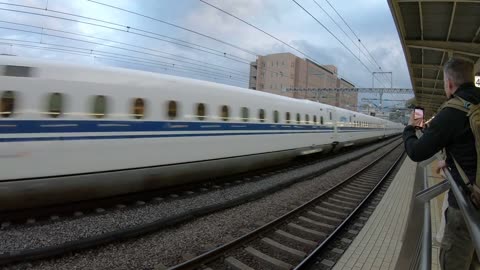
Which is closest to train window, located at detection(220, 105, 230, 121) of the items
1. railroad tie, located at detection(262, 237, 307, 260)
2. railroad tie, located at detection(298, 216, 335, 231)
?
railroad tie, located at detection(298, 216, 335, 231)

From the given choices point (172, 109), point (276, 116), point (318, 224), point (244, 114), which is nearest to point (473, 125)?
point (318, 224)

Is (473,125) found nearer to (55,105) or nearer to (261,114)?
(55,105)

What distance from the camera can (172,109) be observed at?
30.5 feet

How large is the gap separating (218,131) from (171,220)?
4.16 meters

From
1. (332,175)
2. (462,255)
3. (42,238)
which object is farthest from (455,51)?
(42,238)

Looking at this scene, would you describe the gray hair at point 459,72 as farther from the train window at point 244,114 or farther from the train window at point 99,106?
the train window at point 244,114

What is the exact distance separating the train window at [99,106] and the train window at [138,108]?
699 millimetres

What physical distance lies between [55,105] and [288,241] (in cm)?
505

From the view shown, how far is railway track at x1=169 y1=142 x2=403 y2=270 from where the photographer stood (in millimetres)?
5531

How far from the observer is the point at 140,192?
29.9 ft

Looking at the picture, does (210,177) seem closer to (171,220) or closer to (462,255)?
(171,220)

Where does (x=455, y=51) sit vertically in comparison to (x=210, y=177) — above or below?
above

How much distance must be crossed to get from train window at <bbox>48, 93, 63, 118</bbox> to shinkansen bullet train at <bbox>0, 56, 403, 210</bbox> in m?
0.02

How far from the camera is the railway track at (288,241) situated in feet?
18.1
